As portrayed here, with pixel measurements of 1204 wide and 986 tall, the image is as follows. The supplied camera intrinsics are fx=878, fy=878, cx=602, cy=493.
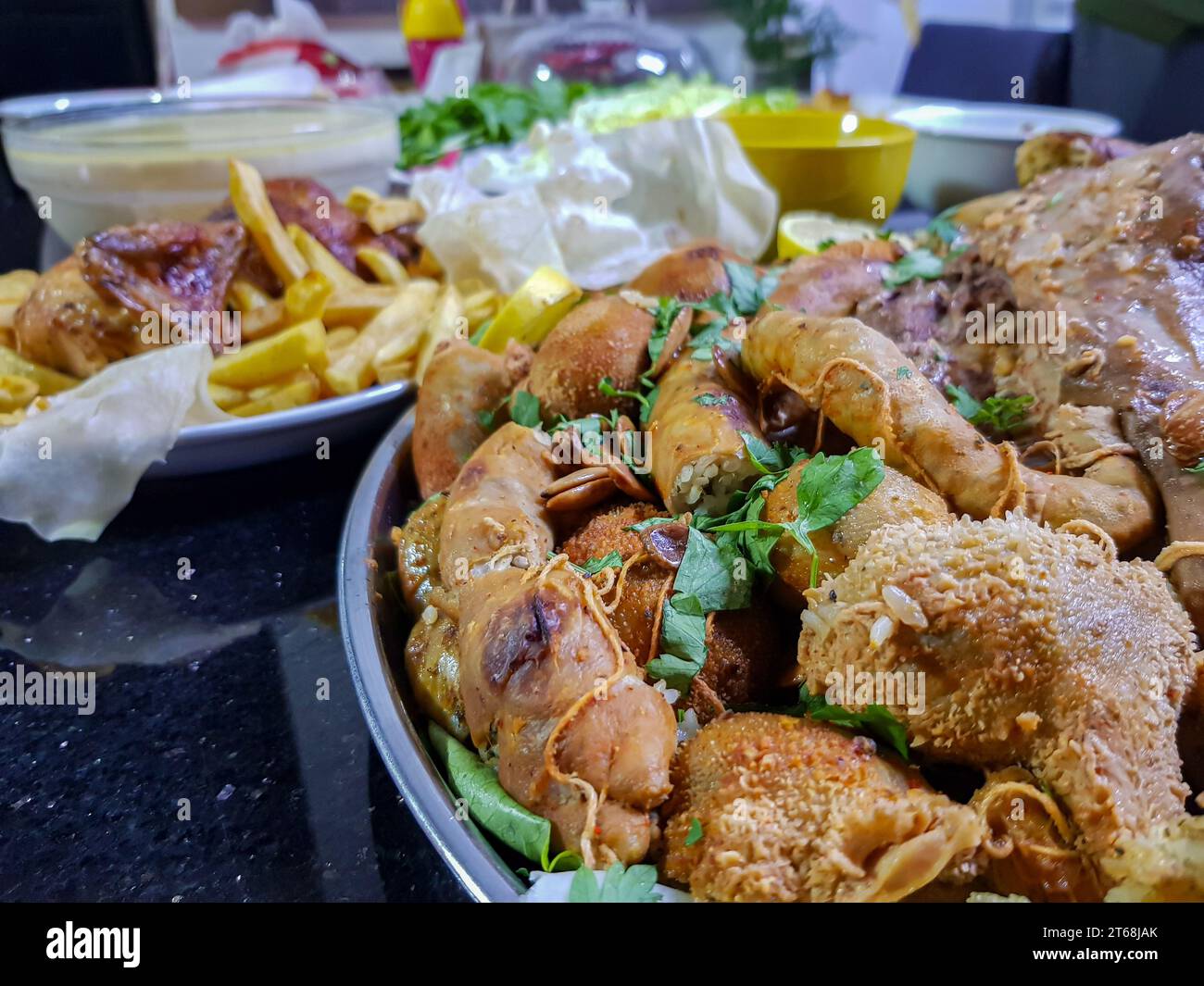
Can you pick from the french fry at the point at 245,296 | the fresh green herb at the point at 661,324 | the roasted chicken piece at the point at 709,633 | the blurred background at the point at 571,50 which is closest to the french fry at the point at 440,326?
the french fry at the point at 245,296

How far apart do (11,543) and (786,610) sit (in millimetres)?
1353

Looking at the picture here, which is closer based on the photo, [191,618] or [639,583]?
[639,583]

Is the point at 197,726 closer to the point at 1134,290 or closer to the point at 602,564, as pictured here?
the point at 602,564

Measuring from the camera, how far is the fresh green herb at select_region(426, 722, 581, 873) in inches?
29.5

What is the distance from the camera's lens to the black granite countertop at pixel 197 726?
3.11ft

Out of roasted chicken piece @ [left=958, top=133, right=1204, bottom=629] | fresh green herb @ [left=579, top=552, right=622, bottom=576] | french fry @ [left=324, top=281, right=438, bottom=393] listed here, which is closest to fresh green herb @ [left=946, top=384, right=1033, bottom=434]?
roasted chicken piece @ [left=958, top=133, right=1204, bottom=629]

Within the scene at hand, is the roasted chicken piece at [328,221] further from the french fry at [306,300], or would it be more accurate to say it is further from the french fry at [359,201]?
the french fry at [306,300]

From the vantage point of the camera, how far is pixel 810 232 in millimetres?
2062

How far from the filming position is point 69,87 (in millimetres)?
4184

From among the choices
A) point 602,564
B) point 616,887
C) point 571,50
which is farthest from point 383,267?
point 571,50

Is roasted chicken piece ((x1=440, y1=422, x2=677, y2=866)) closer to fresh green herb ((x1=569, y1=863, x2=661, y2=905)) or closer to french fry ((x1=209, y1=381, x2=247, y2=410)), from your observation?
fresh green herb ((x1=569, y1=863, x2=661, y2=905))

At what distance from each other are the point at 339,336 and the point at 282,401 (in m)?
0.25

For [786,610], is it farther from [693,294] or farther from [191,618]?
[191,618]
